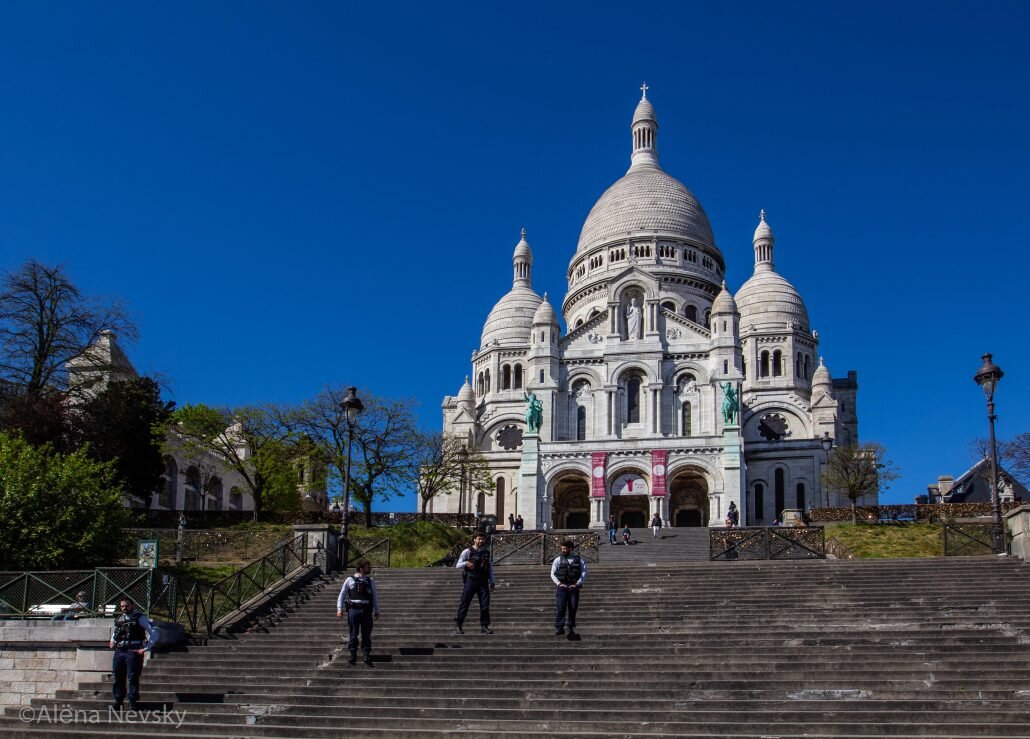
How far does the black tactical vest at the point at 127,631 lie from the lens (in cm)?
1723

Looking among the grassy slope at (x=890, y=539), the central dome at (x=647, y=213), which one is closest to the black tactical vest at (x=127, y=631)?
the grassy slope at (x=890, y=539)

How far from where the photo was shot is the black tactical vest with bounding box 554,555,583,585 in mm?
19922

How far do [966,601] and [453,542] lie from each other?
929 inches

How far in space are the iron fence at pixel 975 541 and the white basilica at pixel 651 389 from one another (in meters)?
28.2

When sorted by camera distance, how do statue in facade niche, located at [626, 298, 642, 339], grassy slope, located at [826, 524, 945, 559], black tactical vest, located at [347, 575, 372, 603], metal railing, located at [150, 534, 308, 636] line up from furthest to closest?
1. statue in facade niche, located at [626, 298, 642, 339]
2. grassy slope, located at [826, 524, 945, 559]
3. metal railing, located at [150, 534, 308, 636]
4. black tactical vest, located at [347, 575, 372, 603]

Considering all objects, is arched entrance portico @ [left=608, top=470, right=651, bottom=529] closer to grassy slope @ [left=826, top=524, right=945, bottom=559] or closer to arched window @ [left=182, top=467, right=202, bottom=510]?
grassy slope @ [left=826, top=524, right=945, bottom=559]

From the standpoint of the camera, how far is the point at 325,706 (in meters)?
17.6

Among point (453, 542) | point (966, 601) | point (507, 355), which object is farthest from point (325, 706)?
point (507, 355)

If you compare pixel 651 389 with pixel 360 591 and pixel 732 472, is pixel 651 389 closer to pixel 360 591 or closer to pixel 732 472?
pixel 732 472

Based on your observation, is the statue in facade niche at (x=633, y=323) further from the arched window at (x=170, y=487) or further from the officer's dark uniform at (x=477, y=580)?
the officer's dark uniform at (x=477, y=580)

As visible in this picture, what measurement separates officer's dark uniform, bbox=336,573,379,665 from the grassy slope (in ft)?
73.9

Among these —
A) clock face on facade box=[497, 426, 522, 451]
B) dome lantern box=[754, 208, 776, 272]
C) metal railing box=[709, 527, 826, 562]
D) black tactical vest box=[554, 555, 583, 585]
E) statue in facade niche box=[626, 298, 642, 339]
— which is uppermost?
dome lantern box=[754, 208, 776, 272]

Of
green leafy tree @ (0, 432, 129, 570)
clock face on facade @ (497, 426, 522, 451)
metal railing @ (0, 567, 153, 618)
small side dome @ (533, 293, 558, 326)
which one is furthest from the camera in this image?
clock face on facade @ (497, 426, 522, 451)

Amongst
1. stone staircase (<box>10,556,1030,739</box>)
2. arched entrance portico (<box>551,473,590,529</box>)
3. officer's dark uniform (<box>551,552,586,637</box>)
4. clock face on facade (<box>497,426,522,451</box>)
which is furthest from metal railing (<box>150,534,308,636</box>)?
clock face on facade (<box>497,426,522,451</box>)
